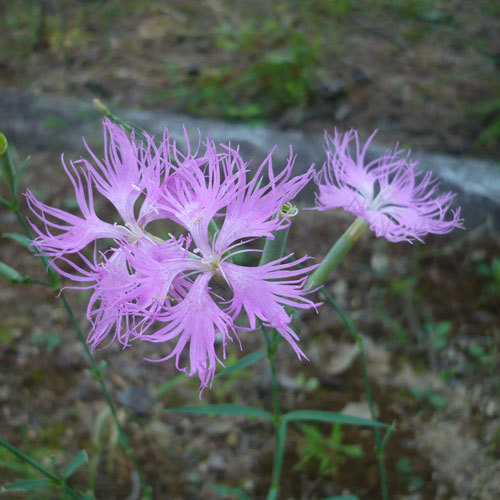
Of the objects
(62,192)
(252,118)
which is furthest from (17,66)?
(252,118)

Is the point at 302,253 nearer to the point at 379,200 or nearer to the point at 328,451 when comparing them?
the point at 328,451

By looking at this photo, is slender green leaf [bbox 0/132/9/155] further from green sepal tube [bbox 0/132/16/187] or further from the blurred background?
the blurred background

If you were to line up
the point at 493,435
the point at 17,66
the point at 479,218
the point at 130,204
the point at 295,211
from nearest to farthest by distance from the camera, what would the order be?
the point at 295,211 < the point at 130,204 < the point at 493,435 < the point at 479,218 < the point at 17,66

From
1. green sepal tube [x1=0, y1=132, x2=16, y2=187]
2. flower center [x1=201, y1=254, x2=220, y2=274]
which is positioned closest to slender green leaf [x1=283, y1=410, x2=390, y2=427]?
flower center [x1=201, y1=254, x2=220, y2=274]

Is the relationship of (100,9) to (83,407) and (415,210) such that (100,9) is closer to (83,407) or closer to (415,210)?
(83,407)

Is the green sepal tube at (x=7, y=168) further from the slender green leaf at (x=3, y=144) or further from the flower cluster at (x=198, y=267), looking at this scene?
the flower cluster at (x=198, y=267)

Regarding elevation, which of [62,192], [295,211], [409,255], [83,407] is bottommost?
[83,407]

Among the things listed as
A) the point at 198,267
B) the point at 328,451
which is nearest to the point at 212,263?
the point at 198,267

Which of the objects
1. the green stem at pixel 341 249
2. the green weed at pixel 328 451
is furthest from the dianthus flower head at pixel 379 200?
the green weed at pixel 328 451
